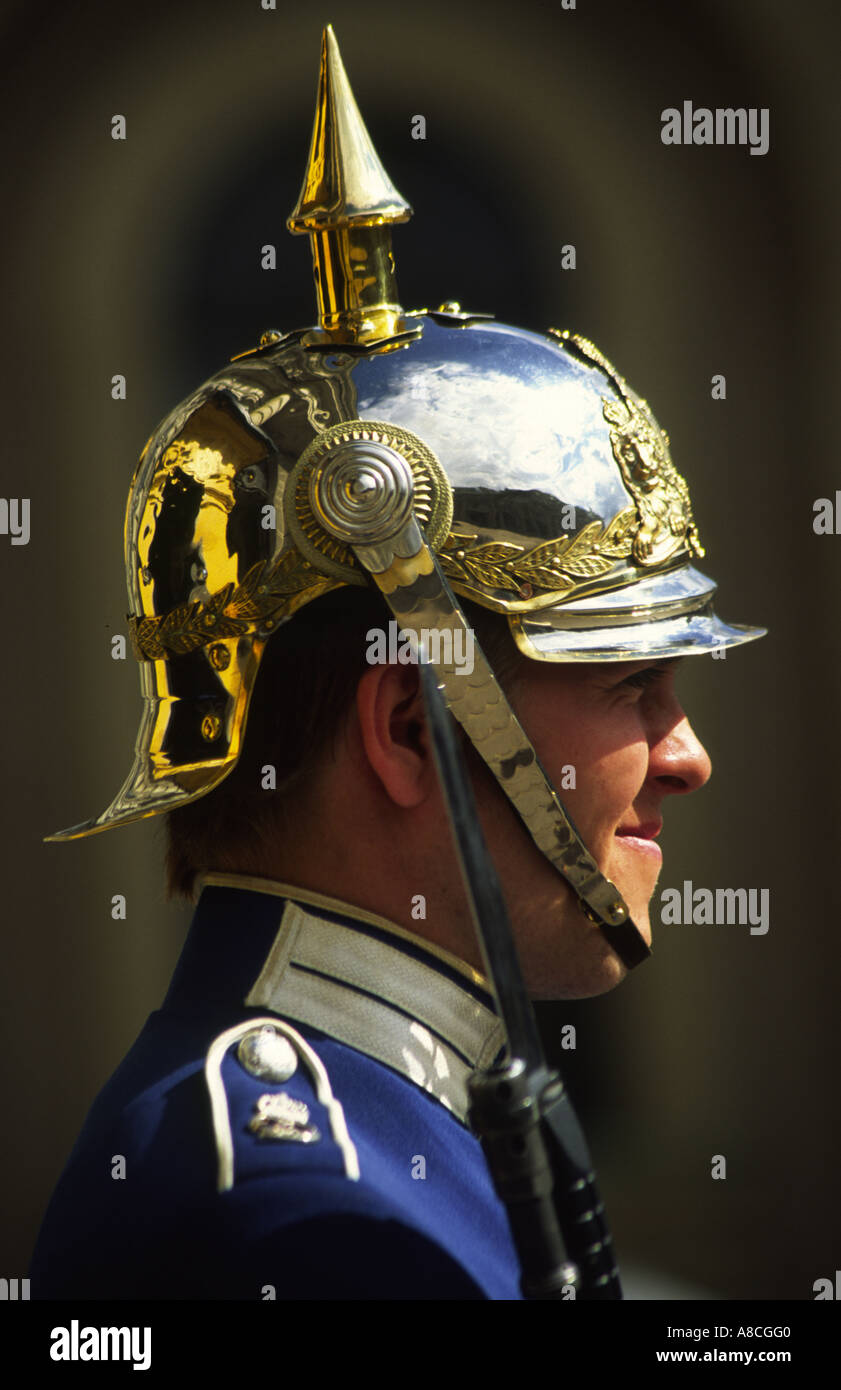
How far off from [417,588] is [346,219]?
2.40 ft

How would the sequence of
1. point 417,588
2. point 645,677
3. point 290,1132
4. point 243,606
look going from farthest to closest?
point 645,677 < point 243,606 < point 417,588 < point 290,1132

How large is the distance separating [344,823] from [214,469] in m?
0.52

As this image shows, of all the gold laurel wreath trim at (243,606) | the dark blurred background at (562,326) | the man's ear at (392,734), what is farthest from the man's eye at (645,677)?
the dark blurred background at (562,326)

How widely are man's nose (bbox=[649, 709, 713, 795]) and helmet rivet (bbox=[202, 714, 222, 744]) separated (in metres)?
0.62

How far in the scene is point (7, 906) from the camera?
5570mm

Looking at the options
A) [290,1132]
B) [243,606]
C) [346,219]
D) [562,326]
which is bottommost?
[290,1132]

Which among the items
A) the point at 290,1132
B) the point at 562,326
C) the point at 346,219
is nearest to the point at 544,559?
the point at 346,219

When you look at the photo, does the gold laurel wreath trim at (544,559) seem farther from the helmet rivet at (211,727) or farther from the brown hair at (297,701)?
the helmet rivet at (211,727)

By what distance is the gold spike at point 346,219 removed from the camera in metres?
2.65

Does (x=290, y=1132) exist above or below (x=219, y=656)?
below

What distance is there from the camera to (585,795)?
2.41m

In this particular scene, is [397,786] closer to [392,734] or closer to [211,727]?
[392,734]

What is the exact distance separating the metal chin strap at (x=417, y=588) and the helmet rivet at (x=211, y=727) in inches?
12.4

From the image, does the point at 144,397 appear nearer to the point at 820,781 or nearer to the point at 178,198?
Result: the point at 178,198
